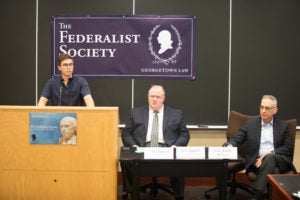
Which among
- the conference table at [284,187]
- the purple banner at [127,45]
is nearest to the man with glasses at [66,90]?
the purple banner at [127,45]

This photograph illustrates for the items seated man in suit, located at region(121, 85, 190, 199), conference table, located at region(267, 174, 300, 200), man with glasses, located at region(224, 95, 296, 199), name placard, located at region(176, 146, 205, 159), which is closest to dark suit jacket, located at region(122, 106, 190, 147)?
seated man in suit, located at region(121, 85, 190, 199)

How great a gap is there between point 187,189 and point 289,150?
1414 mm

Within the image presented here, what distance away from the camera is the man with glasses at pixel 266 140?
4.35 m

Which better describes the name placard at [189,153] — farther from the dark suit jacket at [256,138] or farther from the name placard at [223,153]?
the dark suit jacket at [256,138]

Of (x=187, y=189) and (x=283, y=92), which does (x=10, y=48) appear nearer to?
(x=187, y=189)

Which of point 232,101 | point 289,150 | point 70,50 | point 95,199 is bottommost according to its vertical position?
point 95,199

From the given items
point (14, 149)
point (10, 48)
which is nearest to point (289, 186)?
point (14, 149)

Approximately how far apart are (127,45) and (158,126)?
1331 millimetres

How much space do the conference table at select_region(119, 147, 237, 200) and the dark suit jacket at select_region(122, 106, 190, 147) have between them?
93 centimetres

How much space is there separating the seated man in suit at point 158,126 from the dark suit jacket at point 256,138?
584 mm

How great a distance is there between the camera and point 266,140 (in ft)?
15.1

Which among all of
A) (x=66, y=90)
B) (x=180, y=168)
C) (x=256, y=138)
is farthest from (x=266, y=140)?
(x=66, y=90)

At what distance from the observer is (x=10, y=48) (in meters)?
5.46

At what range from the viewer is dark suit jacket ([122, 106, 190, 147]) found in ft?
15.0
